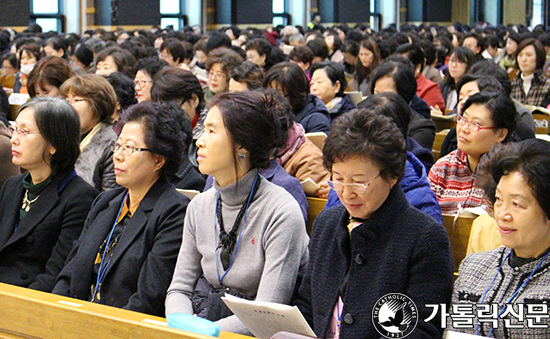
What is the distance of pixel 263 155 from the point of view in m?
2.76

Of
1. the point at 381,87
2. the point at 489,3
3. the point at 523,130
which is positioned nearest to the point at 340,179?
the point at 523,130

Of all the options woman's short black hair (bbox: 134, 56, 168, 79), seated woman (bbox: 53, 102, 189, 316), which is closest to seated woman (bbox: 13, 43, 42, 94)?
woman's short black hair (bbox: 134, 56, 168, 79)

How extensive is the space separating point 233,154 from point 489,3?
30304 mm

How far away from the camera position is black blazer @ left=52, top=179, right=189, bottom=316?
2.81 meters

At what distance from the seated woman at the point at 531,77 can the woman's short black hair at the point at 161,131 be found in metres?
5.40

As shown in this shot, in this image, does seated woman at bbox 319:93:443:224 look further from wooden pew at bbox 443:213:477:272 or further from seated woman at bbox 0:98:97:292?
seated woman at bbox 0:98:97:292

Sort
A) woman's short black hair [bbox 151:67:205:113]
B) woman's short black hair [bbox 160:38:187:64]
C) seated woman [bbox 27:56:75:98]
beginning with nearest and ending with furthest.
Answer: woman's short black hair [bbox 151:67:205:113]
seated woman [bbox 27:56:75:98]
woman's short black hair [bbox 160:38:187:64]

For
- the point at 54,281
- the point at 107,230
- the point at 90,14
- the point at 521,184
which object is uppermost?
the point at 90,14

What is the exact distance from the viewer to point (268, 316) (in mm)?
2188

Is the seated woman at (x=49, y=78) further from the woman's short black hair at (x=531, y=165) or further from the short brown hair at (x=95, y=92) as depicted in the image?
the woman's short black hair at (x=531, y=165)

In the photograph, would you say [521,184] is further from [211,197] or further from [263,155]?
[211,197]

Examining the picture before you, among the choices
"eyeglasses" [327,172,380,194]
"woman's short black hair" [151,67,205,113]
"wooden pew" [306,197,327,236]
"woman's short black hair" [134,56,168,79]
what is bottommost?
"wooden pew" [306,197,327,236]

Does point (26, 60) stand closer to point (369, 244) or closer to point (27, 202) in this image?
point (27, 202)

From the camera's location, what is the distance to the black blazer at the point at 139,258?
2.81 metres
